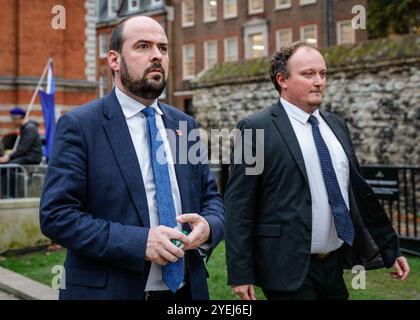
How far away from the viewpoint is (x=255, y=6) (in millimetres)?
38406


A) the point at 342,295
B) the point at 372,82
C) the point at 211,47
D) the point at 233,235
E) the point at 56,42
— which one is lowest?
the point at 342,295

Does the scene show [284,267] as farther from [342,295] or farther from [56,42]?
[56,42]

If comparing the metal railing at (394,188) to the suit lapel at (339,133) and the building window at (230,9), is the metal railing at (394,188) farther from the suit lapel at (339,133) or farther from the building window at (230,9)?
the building window at (230,9)

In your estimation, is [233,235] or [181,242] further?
[233,235]

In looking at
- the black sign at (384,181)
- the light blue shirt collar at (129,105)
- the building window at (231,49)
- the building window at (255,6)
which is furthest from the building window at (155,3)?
the light blue shirt collar at (129,105)

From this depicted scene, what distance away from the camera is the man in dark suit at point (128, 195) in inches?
91.9

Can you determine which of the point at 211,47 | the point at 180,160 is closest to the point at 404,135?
the point at 180,160

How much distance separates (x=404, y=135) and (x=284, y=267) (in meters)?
9.70

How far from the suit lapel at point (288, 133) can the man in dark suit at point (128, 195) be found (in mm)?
910

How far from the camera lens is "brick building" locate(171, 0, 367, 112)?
33938 millimetres

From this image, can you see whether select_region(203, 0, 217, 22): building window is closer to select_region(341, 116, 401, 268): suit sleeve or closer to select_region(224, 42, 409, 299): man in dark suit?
select_region(224, 42, 409, 299): man in dark suit

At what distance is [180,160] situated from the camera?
2729mm

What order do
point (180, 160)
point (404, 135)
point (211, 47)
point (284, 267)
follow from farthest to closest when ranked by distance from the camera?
point (211, 47)
point (404, 135)
point (284, 267)
point (180, 160)

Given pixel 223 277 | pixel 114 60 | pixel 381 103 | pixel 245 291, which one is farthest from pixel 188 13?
pixel 114 60
